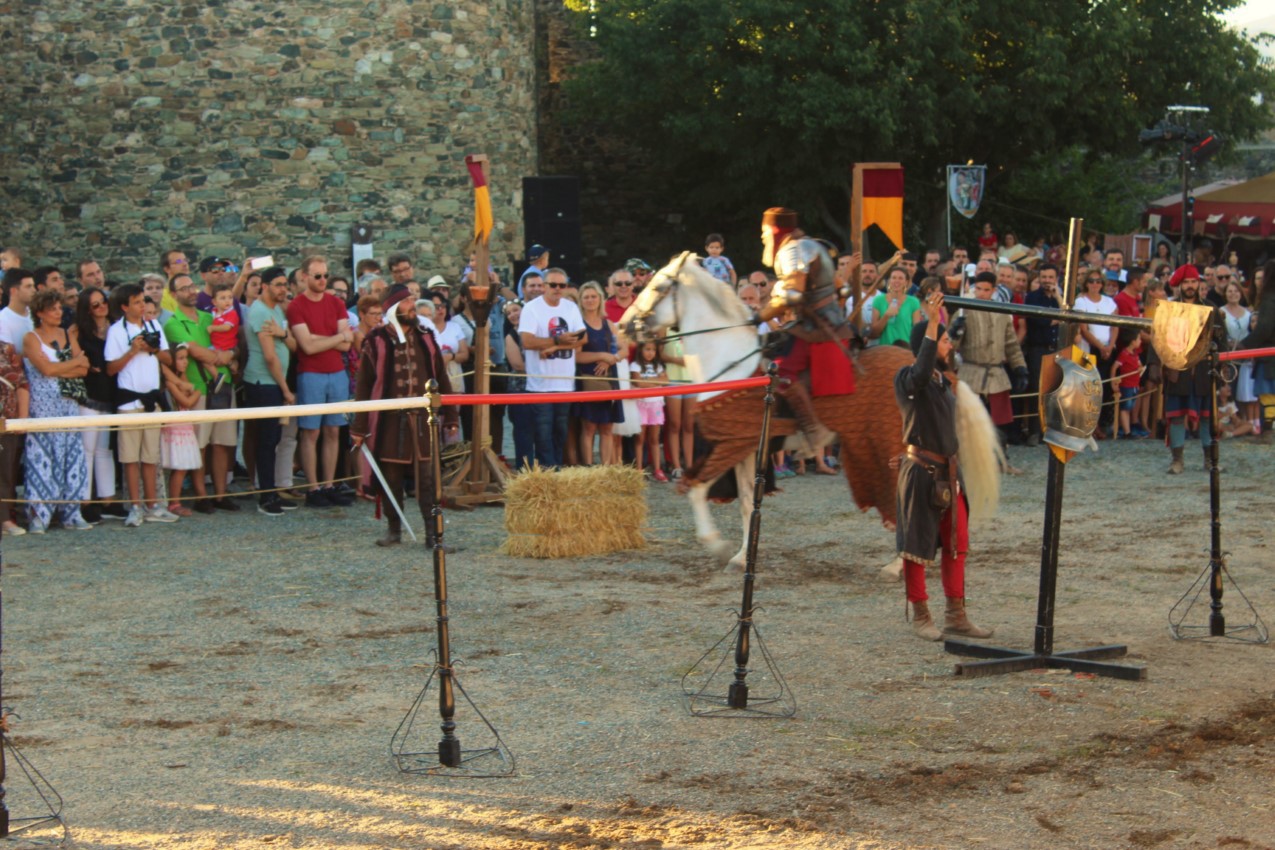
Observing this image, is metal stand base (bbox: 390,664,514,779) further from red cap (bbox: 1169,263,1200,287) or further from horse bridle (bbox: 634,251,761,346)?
red cap (bbox: 1169,263,1200,287)

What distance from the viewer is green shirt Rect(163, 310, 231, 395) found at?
1184cm

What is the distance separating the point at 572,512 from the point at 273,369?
10.7 ft

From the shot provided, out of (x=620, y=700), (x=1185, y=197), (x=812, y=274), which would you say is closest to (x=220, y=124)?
(x=1185, y=197)

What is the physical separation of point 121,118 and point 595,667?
1615cm

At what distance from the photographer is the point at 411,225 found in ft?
71.0

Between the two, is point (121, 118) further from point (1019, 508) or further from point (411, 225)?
point (1019, 508)

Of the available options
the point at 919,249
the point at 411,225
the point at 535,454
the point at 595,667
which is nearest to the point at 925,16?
the point at 919,249

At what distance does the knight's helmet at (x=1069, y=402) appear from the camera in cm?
691

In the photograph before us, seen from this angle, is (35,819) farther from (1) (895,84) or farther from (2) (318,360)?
(1) (895,84)

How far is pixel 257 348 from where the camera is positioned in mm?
12250

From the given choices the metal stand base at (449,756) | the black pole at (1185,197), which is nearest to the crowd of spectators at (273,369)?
the metal stand base at (449,756)

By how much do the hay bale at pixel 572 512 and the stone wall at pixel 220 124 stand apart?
38.6 feet

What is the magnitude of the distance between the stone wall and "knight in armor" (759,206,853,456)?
12938 millimetres

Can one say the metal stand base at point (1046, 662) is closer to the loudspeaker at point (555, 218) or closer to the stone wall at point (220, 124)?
the loudspeaker at point (555, 218)
